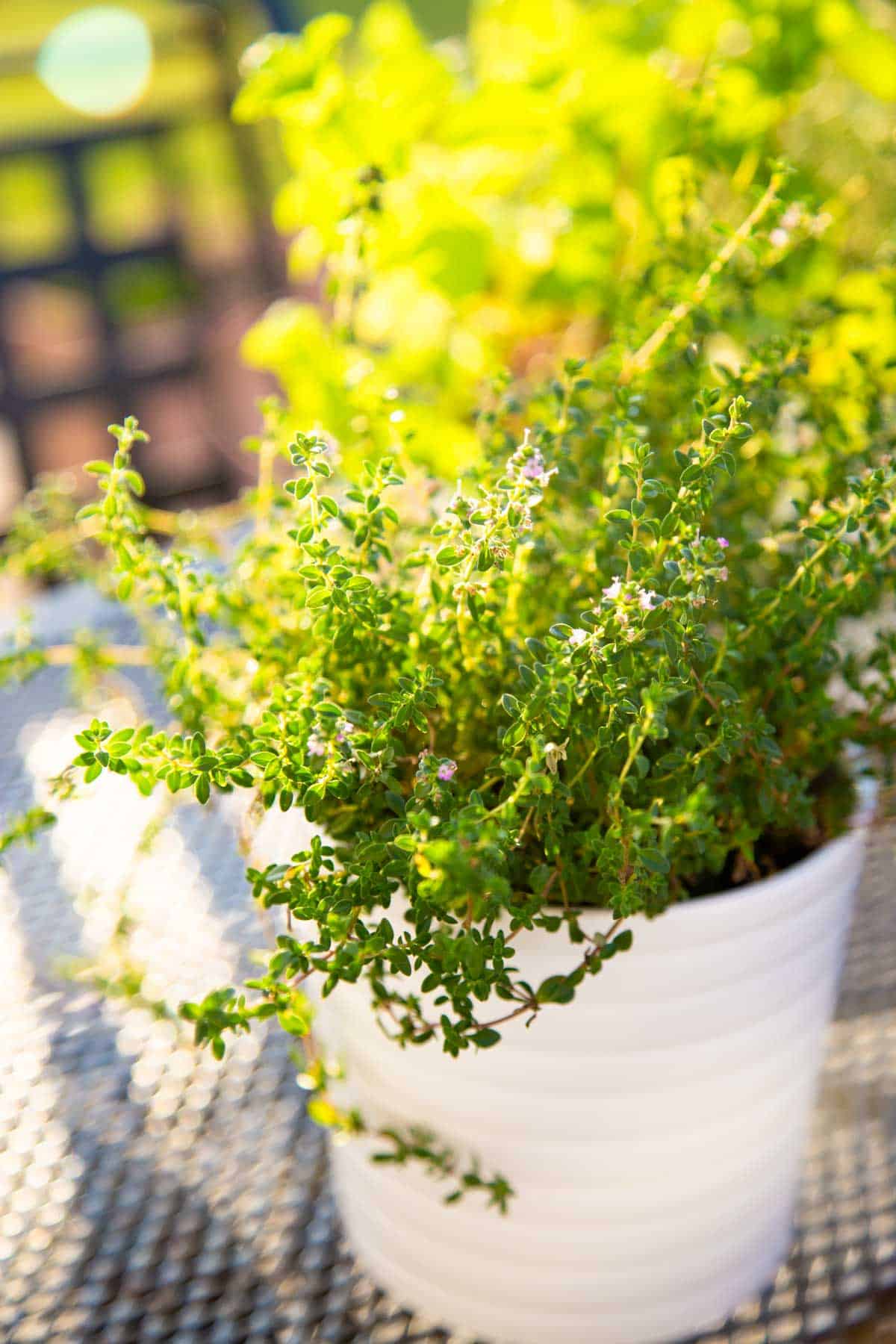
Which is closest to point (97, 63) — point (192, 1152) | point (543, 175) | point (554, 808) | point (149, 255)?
point (149, 255)

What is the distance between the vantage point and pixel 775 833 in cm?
52

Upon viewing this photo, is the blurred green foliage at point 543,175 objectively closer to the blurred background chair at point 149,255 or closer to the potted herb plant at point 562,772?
the potted herb plant at point 562,772

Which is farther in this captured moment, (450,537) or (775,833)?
(775,833)

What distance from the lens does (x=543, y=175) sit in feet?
2.79

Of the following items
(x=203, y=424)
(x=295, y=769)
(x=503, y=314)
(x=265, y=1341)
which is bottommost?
(x=265, y=1341)

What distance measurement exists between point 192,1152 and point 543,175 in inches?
27.6

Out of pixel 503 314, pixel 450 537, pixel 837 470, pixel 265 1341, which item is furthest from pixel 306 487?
pixel 503 314

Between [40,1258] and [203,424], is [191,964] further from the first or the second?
[203,424]

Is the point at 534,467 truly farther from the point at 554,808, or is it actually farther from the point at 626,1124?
the point at 626,1124

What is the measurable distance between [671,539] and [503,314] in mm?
591

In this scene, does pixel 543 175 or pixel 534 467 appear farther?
pixel 543 175

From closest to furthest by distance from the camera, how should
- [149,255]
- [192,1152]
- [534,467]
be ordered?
[534,467], [192,1152], [149,255]

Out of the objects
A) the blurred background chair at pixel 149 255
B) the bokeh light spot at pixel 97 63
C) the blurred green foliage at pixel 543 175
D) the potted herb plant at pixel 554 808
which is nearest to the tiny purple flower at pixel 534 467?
the potted herb plant at pixel 554 808

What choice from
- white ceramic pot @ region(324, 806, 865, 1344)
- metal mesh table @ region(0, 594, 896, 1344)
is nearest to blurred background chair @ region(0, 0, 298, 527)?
metal mesh table @ region(0, 594, 896, 1344)
